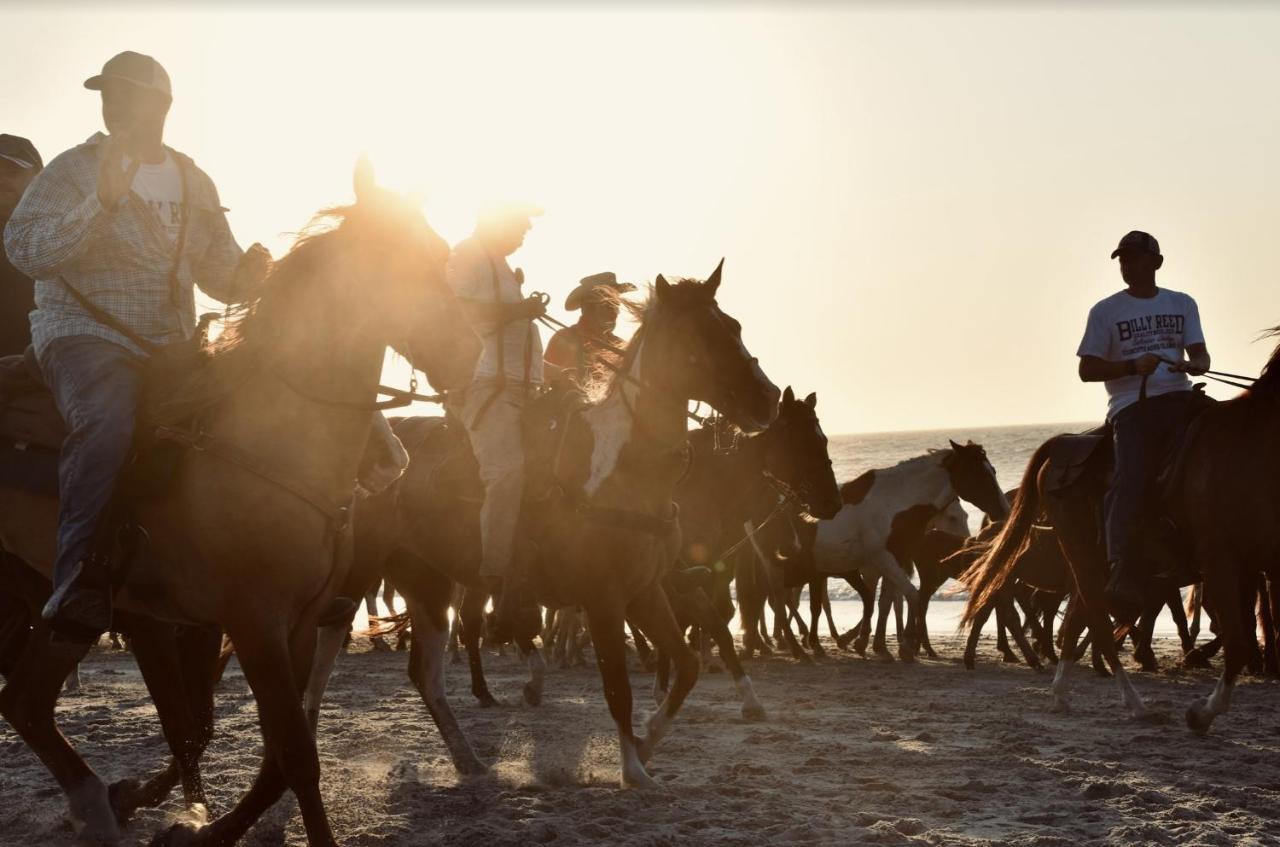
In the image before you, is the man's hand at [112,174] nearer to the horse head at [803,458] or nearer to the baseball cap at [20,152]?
the baseball cap at [20,152]

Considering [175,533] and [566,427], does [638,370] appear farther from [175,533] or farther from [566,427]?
[175,533]

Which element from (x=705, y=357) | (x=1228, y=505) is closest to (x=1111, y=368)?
(x=1228, y=505)

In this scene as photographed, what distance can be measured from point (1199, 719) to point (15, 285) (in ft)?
26.6

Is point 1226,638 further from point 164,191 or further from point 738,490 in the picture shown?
point 164,191

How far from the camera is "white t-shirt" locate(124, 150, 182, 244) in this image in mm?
5938

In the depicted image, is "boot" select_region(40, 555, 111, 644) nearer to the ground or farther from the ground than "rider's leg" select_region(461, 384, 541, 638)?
nearer to the ground

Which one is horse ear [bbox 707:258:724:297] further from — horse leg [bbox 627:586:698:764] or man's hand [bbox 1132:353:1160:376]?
man's hand [bbox 1132:353:1160:376]

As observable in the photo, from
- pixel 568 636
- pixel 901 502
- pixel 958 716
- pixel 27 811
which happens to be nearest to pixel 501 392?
pixel 27 811

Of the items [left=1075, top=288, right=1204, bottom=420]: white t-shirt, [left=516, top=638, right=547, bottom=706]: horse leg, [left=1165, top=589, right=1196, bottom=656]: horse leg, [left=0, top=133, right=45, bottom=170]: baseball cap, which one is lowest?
[left=516, top=638, right=547, bottom=706]: horse leg

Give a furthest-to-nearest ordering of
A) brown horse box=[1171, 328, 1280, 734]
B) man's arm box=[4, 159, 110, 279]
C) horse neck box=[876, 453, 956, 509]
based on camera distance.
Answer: horse neck box=[876, 453, 956, 509]
brown horse box=[1171, 328, 1280, 734]
man's arm box=[4, 159, 110, 279]

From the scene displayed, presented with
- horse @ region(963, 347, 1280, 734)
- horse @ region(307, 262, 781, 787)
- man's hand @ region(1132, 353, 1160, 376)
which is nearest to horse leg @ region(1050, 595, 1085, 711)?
horse @ region(963, 347, 1280, 734)

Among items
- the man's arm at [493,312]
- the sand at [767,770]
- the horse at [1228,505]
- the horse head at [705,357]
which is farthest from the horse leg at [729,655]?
the man's arm at [493,312]

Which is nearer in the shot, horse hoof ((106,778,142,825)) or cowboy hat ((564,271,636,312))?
horse hoof ((106,778,142,825))

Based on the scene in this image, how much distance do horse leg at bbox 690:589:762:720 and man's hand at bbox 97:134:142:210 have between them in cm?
649
